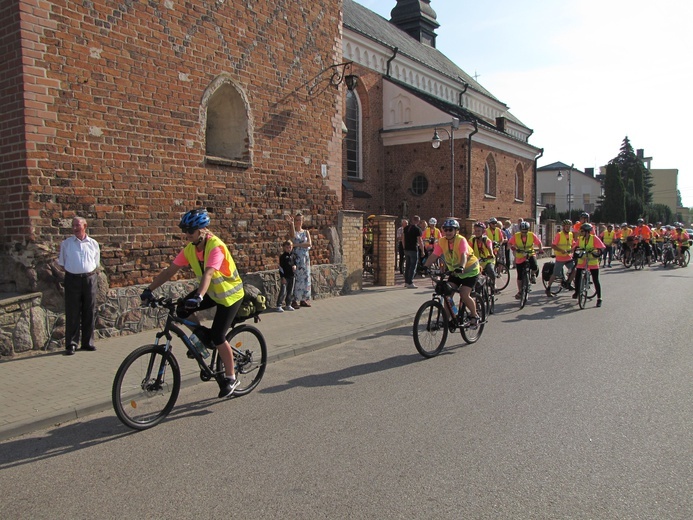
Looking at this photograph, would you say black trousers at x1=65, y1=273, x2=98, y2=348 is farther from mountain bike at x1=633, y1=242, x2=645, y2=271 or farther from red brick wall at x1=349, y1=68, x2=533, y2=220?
mountain bike at x1=633, y1=242, x2=645, y2=271

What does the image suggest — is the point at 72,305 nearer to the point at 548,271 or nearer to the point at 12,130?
the point at 12,130

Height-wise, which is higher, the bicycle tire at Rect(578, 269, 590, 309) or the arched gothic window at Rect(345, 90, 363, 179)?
the arched gothic window at Rect(345, 90, 363, 179)

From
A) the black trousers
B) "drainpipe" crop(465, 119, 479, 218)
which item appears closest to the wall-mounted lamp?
the black trousers

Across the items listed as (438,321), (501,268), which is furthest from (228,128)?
(501,268)

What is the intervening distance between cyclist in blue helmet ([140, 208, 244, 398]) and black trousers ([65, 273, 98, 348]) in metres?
2.86

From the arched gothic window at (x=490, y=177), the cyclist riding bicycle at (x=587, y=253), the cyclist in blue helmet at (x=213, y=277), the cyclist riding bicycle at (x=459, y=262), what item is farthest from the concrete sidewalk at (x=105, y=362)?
the arched gothic window at (x=490, y=177)

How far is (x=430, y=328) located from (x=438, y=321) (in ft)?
0.60

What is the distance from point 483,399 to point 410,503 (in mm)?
2308

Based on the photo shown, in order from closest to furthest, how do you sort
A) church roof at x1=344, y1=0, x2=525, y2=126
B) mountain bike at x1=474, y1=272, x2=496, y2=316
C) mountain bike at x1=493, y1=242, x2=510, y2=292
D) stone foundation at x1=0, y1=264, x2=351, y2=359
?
stone foundation at x1=0, y1=264, x2=351, y2=359 → mountain bike at x1=474, y1=272, x2=496, y2=316 → mountain bike at x1=493, y1=242, x2=510, y2=292 → church roof at x1=344, y1=0, x2=525, y2=126

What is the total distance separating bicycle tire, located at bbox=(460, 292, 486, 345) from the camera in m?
8.13

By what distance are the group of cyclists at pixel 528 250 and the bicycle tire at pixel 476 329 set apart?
0.52 feet

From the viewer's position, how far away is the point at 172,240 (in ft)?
30.5

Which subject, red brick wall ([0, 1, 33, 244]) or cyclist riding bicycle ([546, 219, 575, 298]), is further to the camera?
cyclist riding bicycle ([546, 219, 575, 298])

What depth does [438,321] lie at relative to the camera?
7.63 metres
